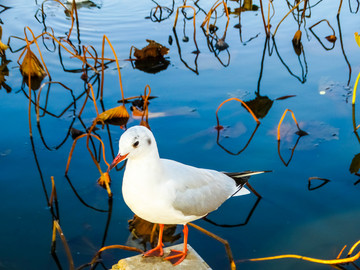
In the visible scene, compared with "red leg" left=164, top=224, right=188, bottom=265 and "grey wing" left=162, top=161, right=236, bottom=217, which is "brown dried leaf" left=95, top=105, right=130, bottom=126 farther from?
"red leg" left=164, top=224, right=188, bottom=265

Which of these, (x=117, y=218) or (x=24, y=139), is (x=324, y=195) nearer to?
(x=117, y=218)

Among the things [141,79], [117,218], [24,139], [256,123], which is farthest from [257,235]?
[141,79]

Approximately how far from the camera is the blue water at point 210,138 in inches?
119

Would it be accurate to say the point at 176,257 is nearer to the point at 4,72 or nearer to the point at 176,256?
the point at 176,256

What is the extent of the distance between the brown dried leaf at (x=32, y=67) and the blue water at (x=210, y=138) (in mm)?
113

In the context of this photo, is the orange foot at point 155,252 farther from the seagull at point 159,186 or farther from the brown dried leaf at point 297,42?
the brown dried leaf at point 297,42

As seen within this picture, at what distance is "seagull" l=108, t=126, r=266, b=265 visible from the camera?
89.6 inches

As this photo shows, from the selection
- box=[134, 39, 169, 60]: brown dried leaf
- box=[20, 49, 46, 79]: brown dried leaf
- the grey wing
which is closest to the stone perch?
the grey wing

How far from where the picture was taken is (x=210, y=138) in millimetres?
4023

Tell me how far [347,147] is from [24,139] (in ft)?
8.25

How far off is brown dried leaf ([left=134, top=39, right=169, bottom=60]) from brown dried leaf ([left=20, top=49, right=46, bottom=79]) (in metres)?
0.97

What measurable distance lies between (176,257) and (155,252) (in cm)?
12

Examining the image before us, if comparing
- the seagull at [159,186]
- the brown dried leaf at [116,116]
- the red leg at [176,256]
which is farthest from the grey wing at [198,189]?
the brown dried leaf at [116,116]

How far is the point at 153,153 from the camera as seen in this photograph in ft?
7.66
